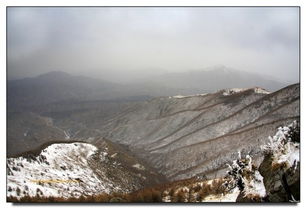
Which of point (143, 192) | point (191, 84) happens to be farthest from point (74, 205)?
point (191, 84)

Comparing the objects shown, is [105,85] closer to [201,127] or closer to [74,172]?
[74,172]

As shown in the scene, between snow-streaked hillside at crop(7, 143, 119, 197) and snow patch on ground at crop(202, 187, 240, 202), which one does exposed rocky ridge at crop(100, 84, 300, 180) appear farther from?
snow-streaked hillside at crop(7, 143, 119, 197)

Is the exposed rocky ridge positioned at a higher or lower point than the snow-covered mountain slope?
higher

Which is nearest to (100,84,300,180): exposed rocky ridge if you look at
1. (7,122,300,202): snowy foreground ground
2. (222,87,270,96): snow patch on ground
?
(222,87,270,96): snow patch on ground

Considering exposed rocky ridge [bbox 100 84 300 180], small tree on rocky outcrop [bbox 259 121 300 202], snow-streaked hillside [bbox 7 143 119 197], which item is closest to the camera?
small tree on rocky outcrop [bbox 259 121 300 202]

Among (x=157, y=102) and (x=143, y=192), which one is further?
(x=157, y=102)
